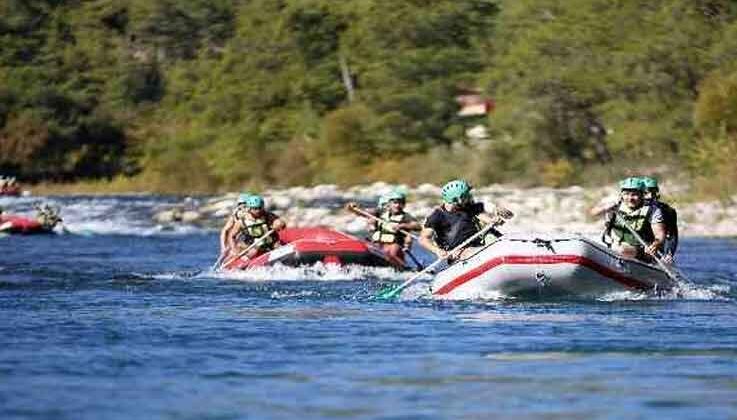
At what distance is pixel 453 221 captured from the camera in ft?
68.9

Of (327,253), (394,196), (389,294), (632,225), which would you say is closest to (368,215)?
(394,196)

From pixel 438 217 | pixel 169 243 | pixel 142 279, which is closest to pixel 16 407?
pixel 438 217

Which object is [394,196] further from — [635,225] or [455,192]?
[635,225]

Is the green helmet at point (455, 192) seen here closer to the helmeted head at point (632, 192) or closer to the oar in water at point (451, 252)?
the oar in water at point (451, 252)

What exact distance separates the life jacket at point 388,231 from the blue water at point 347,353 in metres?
1.96

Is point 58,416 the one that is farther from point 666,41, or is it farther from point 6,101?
point 6,101

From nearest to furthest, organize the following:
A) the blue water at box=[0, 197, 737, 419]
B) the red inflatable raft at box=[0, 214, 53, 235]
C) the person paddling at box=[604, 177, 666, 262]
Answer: the blue water at box=[0, 197, 737, 419], the person paddling at box=[604, 177, 666, 262], the red inflatable raft at box=[0, 214, 53, 235]

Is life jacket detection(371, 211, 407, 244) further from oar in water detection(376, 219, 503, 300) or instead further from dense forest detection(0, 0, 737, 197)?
dense forest detection(0, 0, 737, 197)

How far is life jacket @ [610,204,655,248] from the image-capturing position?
68.4 feet

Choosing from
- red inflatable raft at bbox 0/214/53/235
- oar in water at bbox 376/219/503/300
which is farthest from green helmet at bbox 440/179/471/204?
red inflatable raft at bbox 0/214/53/235

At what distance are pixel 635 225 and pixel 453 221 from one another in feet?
6.20

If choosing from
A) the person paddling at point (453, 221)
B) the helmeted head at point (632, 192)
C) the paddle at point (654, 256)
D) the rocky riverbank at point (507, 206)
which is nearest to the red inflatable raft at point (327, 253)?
the person paddling at point (453, 221)

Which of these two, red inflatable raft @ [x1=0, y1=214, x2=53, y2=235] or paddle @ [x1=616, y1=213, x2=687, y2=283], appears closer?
paddle @ [x1=616, y1=213, x2=687, y2=283]

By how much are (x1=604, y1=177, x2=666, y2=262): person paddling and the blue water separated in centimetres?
75
